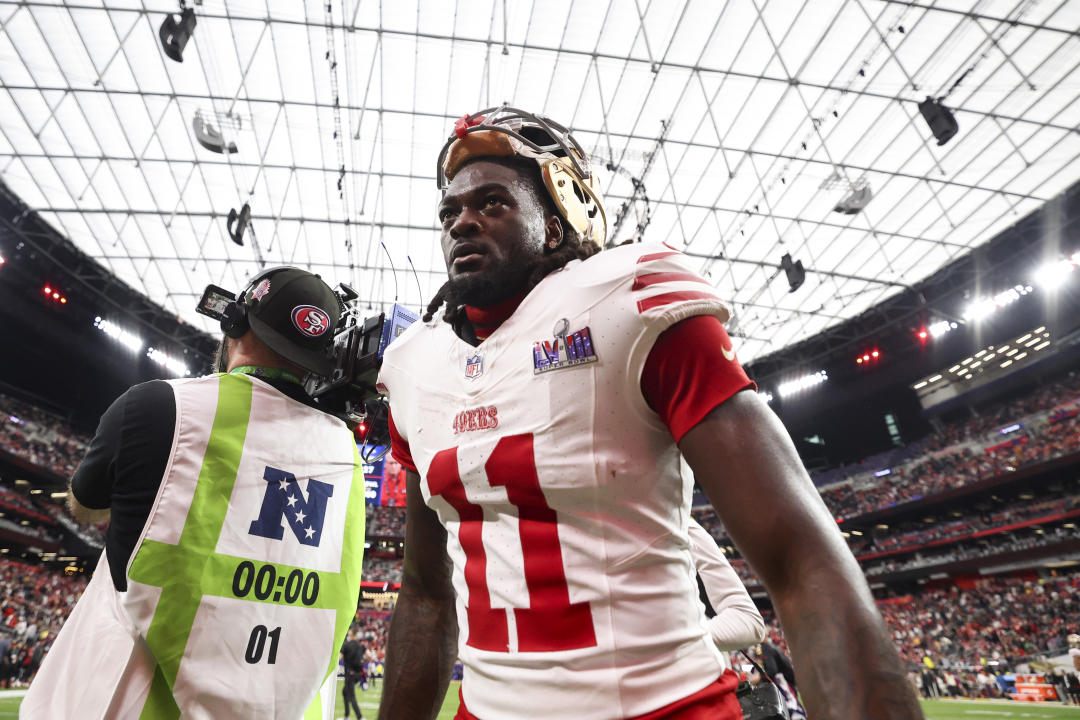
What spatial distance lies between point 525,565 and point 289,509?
1.19 metres

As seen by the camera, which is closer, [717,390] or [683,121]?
[717,390]

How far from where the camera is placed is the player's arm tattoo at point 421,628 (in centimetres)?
133

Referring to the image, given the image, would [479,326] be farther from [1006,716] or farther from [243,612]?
[1006,716]

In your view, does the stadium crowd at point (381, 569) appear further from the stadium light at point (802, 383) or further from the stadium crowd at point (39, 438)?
the stadium light at point (802, 383)

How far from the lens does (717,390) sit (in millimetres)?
854

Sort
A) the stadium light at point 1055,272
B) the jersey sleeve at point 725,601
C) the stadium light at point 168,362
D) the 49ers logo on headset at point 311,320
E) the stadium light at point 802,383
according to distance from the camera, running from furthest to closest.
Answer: the stadium light at point 802,383 < the stadium light at point 168,362 < the stadium light at point 1055,272 < the jersey sleeve at point 725,601 < the 49ers logo on headset at point 311,320

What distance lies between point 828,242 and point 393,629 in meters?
20.6

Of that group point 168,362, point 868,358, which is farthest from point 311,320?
point 868,358

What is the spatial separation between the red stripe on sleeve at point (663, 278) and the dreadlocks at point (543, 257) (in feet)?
1.02

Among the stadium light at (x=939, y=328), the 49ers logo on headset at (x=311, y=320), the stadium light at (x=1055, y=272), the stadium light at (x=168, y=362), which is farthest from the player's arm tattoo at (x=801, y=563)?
the stadium light at (x=939, y=328)

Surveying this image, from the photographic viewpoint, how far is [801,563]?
74 centimetres

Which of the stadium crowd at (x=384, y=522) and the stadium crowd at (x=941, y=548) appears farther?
the stadium crowd at (x=384, y=522)

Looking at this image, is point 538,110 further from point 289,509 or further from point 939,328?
point 939,328

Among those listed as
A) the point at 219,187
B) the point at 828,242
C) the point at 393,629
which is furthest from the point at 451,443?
the point at 828,242
